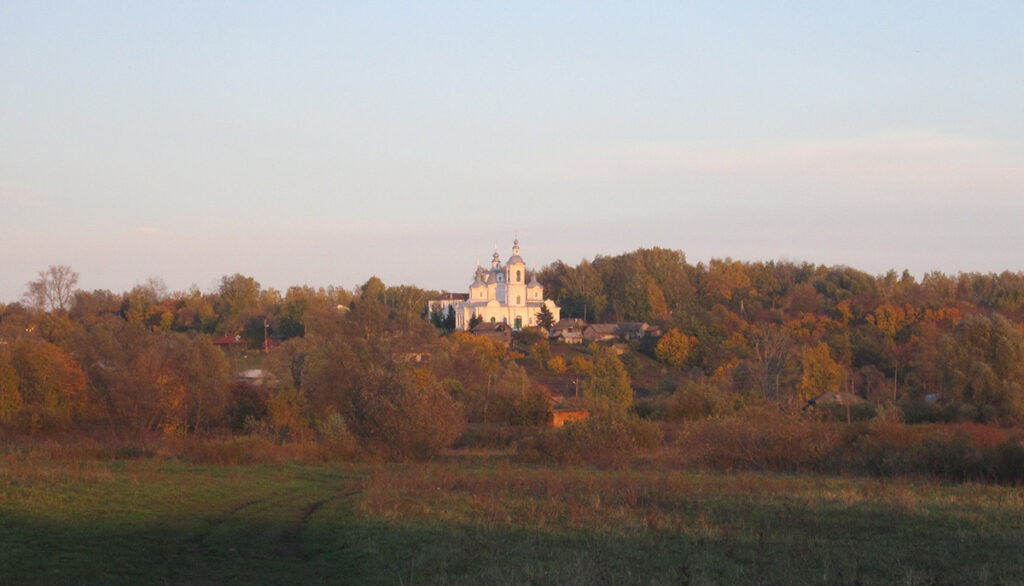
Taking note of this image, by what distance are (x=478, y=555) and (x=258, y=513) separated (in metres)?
5.17

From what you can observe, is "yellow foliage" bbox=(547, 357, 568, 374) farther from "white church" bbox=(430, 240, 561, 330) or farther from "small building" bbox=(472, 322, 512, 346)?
"white church" bbox=(430, 240, 561, 330)

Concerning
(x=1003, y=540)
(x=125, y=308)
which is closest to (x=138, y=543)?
(x=1003, y=540)

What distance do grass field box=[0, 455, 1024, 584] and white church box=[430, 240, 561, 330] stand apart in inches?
3423

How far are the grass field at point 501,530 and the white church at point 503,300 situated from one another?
3423 inches

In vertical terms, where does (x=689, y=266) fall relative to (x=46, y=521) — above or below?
above

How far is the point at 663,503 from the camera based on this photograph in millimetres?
15984

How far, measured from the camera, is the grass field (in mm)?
10914

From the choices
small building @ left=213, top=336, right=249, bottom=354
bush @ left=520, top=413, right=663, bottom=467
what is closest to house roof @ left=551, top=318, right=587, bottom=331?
small building @ left=213, top=336, right=249, bottom=354

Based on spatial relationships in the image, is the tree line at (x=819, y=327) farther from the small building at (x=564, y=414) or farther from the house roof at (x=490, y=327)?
the house roof at (x=490, y=327)

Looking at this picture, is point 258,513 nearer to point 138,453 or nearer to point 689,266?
point 138,453

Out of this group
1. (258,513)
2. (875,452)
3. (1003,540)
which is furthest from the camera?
(875,452)

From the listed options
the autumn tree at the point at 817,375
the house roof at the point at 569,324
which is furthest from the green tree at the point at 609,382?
the house roof at the point at 569,324

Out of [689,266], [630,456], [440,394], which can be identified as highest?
[689,266]

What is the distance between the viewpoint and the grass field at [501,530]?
35.8 ft
